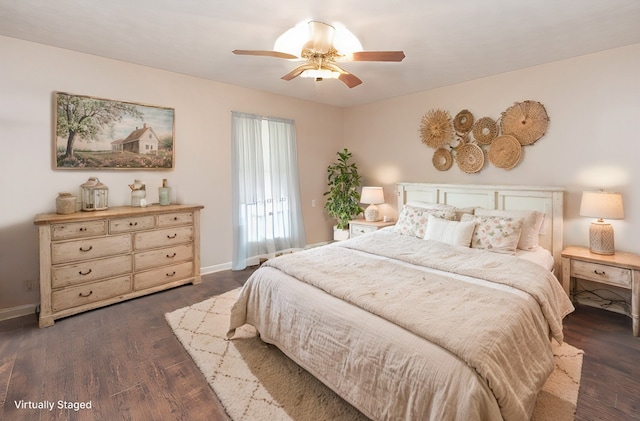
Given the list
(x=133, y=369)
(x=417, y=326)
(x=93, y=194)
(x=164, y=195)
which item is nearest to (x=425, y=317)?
(x=417, y=326)

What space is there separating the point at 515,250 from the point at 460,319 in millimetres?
1801

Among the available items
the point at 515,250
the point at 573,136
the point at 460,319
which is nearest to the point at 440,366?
the point at 460,319

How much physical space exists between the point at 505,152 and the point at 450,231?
1378mm

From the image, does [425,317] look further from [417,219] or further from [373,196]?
[373,196]

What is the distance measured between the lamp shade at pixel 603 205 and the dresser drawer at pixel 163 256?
429 cm

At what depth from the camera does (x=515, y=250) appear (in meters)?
2.92

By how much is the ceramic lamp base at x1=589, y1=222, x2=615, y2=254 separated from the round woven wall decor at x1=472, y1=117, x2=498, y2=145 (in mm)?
1452

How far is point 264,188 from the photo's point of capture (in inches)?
180

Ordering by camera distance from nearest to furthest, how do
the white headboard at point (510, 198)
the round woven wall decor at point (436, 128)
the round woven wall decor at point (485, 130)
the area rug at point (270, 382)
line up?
the area rug at point (270, 382), the white headboard at point (510, 198), the round woven wall decor at point (485, 130), the round woven wall decor at point (436, 128)

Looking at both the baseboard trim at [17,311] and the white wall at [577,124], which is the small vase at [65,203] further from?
the white wall at [577,124]

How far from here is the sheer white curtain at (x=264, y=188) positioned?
430 centimetres

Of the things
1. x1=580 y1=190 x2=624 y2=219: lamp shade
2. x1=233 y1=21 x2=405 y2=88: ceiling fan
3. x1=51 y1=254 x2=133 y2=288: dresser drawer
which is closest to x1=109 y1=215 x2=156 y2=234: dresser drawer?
x1=51 y1=254 x2=133 y2=288: dresser drawer

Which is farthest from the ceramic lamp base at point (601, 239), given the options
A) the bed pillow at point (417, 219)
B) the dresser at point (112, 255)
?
the dresser at point (112, 255)

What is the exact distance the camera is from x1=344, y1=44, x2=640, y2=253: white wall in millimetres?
2904
